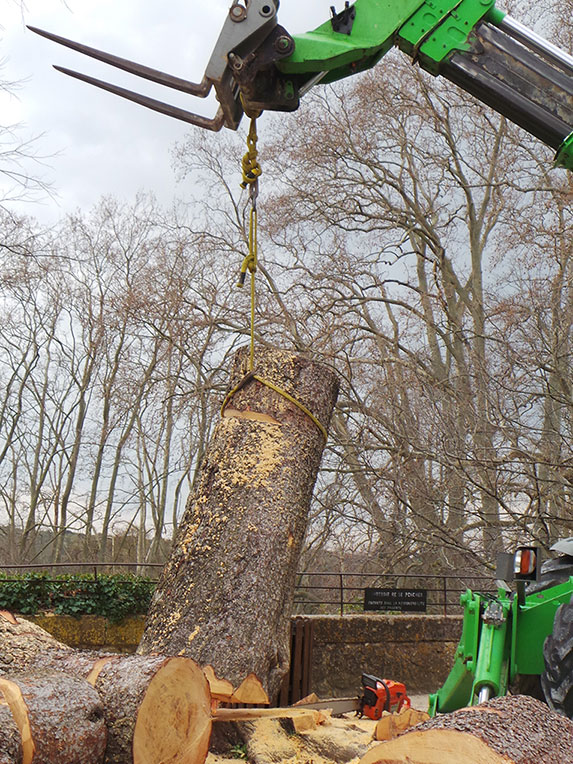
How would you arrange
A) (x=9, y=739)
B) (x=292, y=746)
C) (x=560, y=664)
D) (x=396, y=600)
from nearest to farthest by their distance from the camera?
(x=9, y=739)
(x=560, y=664)
(x=292, y=746)
(x=396, y=600)

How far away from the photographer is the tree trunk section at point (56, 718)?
92.1 inches

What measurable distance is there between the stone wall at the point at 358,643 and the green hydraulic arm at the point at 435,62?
5.44 metres

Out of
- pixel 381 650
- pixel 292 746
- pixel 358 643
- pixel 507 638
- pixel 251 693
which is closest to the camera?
pixel 507 638

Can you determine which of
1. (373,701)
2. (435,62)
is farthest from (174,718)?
(435,62)

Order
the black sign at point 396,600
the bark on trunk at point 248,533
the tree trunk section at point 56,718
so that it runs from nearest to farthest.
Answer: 1. the tree trunk section at point 56,718
2. the bark on trunk at point 248,533
3. the black sign at point 396,600

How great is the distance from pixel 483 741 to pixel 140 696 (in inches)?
53.9

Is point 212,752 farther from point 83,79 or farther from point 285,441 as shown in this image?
Answer: point 83,79

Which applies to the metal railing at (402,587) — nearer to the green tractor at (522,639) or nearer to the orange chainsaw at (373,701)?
the orange chainsaw at (373,701)

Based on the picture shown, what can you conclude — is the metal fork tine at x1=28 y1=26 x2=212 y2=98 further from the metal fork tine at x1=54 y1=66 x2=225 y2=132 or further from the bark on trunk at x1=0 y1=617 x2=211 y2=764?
the bark on trunk at x1=0 y1=617 x2=211 y2=764

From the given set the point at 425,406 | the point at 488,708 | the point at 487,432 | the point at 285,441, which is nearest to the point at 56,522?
the point at 425,406

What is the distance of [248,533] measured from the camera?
13.9ft

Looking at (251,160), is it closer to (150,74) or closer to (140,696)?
(150,74)

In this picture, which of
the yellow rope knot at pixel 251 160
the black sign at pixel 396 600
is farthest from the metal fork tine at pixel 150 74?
the black sign at pixel 396 600

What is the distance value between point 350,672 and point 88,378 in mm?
10864
